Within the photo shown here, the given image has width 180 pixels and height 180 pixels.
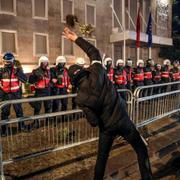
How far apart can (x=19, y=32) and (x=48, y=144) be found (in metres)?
13.2

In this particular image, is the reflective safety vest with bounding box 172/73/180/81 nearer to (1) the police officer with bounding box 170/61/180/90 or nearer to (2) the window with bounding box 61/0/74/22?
(1) the police officer with bounding box 170/61/180/90

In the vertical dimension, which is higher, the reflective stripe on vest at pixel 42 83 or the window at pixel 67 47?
the window at pixel 67 47

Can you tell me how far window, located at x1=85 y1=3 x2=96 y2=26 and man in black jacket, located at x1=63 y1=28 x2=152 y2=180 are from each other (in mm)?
18078

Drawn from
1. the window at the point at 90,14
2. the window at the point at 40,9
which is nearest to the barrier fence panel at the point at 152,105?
the window at the point at 40,9

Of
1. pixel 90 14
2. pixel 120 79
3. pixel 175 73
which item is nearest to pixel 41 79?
pixel 120 79

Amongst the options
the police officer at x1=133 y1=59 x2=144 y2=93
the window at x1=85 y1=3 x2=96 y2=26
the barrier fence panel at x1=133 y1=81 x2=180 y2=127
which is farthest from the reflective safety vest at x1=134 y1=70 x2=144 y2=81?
the window at x1=85 y1=3 x2=96 y2=26

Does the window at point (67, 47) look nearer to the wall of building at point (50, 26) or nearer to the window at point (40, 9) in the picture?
the wall of building at point (50, 26)

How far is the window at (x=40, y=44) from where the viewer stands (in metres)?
18.5

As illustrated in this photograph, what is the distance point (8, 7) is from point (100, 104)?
15.1 metres

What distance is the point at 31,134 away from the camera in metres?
6.05

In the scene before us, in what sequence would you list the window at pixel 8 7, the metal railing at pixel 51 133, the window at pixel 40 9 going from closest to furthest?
the metal railing at pixel 51 133, the window at pixel 8 7, the window at pixel 40 9

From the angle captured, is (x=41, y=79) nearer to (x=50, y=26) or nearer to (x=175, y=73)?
(x=175, y=73)

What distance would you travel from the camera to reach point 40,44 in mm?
18750

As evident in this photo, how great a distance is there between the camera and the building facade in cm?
1738
